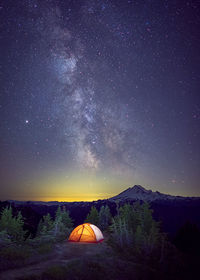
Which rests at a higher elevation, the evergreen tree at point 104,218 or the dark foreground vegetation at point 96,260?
the evergreen tree at point 104,218

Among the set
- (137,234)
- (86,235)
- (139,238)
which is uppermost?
(137,234)

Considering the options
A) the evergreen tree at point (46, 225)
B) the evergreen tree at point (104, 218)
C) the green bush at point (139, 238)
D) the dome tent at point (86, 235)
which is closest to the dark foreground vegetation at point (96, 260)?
the green bush at point (139, 238)

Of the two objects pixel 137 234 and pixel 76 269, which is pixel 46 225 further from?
pixel 76 269

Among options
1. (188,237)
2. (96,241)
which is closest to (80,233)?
(96,241)

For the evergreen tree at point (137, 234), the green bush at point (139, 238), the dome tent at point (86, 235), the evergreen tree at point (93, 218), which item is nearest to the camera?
the green bush at point (139, 238)

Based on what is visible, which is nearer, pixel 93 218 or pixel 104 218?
pixel 93 218

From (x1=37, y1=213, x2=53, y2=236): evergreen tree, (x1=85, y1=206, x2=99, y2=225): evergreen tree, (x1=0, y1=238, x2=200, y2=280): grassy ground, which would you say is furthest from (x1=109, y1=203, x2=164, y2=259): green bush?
(x1=85, y1=206, x2=99, y2=225): evergreen tree

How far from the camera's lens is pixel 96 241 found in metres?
18.5

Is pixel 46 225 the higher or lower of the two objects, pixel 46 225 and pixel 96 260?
the lower

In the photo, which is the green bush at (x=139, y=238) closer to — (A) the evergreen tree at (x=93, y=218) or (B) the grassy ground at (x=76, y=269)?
(B) the grassy ground at (x=76, y=269)

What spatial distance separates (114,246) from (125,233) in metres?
1.77

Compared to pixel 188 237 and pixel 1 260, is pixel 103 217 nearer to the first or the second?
pixel 188 237

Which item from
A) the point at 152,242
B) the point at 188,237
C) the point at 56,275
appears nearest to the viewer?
the point at 56,275

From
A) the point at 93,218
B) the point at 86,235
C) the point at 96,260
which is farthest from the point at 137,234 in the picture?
the point at 93,218
